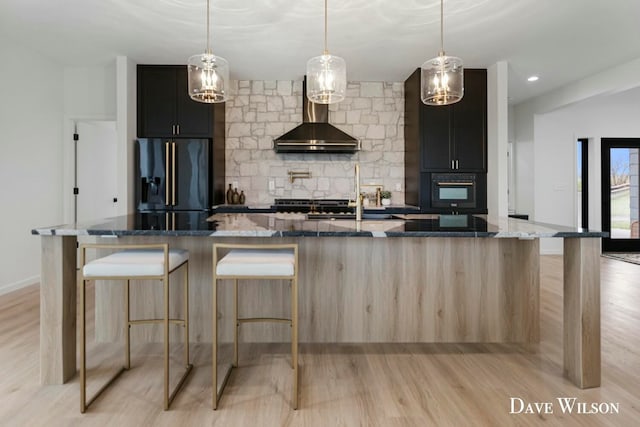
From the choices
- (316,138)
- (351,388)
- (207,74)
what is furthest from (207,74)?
(316,138)

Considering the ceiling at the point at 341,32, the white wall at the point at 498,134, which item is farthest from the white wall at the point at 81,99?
the white wall at the point at 498,134

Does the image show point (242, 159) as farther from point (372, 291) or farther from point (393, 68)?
point (372, 291)

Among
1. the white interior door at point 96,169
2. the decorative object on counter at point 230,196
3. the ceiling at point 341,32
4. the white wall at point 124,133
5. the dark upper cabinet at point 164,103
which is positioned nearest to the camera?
the ceiling at point 341,32

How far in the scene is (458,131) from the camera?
4.83m

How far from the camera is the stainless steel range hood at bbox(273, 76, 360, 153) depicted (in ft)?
16.0

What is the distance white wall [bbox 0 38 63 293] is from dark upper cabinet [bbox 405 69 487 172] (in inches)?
176

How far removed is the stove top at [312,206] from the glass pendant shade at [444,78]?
224 cm

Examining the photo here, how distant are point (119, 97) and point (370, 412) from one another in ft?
14.4

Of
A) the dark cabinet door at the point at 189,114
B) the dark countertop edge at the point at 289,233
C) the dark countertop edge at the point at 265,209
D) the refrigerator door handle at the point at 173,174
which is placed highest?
the dark cabinet door at the point at 189,114

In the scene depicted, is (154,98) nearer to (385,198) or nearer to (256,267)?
(385,198)

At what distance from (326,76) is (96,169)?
4.19 metres

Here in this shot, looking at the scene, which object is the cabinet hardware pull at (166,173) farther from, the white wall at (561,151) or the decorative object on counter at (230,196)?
the white wall at (561,151)

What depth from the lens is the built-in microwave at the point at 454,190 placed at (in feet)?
15.9

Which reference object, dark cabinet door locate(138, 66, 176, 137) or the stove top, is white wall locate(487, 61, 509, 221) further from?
dark cabinet door locate(138, 66, 176, 137)
